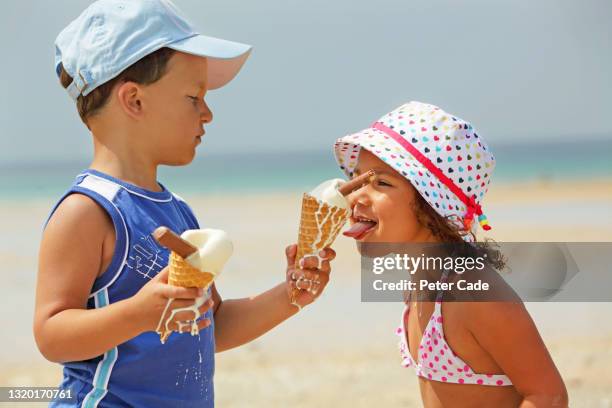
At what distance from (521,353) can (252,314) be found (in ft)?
2.97

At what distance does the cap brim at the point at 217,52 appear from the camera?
7.71 ft

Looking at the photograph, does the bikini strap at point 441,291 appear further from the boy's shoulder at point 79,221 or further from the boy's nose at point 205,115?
the boy's shoulder at point 79,221

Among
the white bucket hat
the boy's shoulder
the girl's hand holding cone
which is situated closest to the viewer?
the boy's shoulder

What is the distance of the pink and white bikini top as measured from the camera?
2.73m

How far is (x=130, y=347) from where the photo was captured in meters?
2.19

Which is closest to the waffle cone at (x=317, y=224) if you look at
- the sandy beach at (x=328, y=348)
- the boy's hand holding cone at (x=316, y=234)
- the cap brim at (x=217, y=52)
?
the boy's hand holding cone at (x=316, y=234)

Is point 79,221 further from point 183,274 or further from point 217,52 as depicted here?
point 217,52

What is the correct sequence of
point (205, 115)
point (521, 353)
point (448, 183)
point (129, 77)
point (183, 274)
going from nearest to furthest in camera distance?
point (183, 274)
point (129, 77)
point (205, 115)
point (521, 353)
point (448, 183)

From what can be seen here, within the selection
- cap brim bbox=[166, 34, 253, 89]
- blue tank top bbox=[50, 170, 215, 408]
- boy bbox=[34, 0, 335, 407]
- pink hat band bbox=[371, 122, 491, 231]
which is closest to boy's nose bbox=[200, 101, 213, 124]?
boy bbox=[34, 0, 335, 407]

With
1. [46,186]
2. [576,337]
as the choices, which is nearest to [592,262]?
[576,337]

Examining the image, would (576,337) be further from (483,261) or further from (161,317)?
(161,317)

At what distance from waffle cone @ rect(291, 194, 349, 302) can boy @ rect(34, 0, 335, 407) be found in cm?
5

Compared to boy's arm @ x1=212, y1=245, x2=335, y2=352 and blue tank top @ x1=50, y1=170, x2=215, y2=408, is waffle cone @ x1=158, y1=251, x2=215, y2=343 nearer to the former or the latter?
blue tank top @ x1=50, y1=170, x2=215, y2=408

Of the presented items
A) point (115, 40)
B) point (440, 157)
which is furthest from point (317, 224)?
point (115, 40)
